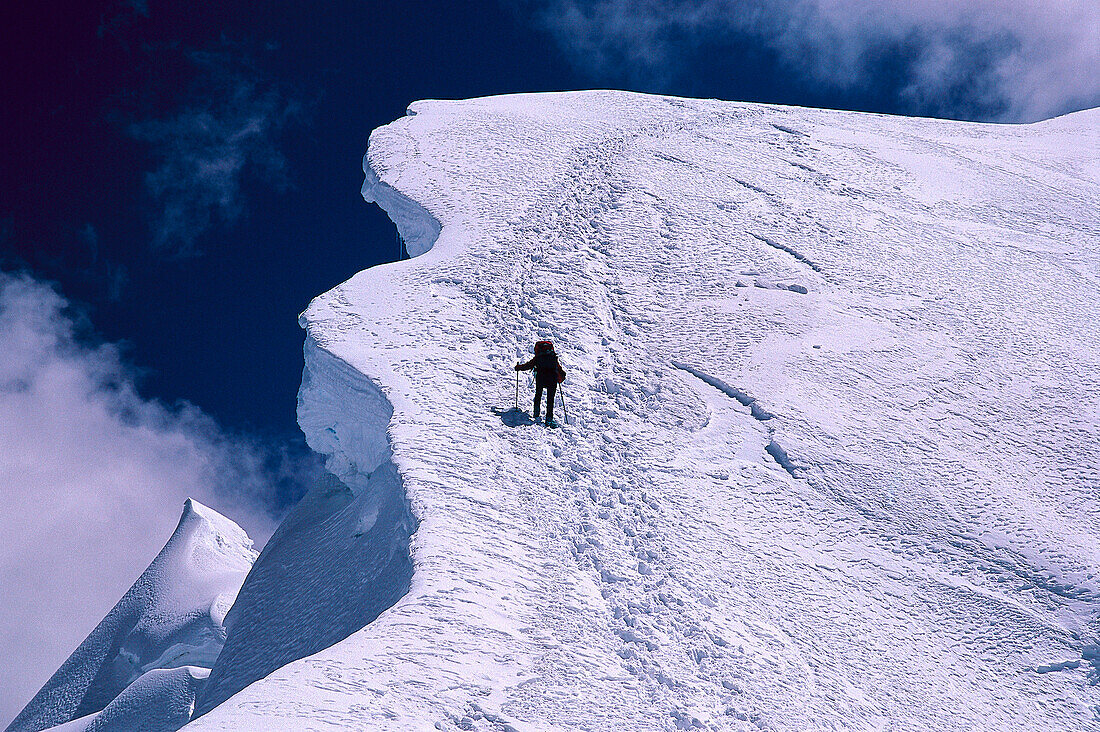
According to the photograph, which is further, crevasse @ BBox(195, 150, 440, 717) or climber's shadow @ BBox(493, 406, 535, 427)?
climber's shadow @ BBox(493, 406, 535, 427)

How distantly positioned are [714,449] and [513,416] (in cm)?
257

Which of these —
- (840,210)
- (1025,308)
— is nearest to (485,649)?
(1025,308)

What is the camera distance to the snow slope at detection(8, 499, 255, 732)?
699 inches

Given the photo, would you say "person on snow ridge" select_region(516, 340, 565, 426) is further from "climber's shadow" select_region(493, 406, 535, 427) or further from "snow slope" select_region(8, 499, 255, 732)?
"snow slope" select_region(8, 499, 255, 732)

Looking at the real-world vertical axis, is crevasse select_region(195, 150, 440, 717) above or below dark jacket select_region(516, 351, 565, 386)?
below

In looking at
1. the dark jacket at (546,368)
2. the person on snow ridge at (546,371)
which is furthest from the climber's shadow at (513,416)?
the dark jacket at (546,368)

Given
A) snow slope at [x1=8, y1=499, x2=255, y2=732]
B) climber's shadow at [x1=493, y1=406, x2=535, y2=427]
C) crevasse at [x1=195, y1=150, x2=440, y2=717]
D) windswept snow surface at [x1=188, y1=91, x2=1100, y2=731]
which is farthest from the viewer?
snow slope at [x1=8, y1=499, x2=255, y2=732]

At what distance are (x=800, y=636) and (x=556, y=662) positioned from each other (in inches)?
106

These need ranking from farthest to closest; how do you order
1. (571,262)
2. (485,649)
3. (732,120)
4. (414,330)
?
(732,120), (571,262), (414,330), (485,649)

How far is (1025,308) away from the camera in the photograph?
Result: 1468cm

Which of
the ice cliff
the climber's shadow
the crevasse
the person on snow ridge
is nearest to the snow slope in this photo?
the crevasse

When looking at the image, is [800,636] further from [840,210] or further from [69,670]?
[69,670]

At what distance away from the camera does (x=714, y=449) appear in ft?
34.2

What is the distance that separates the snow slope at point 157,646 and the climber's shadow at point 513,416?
11564 millimetres
